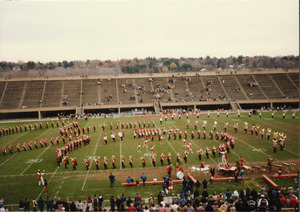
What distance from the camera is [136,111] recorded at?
4266cm

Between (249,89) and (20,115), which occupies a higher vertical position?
(249,89)

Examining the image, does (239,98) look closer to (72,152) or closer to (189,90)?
(189,90)

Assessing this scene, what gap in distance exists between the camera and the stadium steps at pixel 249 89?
47.8 meters

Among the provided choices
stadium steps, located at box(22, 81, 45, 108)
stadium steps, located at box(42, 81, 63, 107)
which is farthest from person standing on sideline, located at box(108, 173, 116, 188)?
stadium steps, located at box(22, 81, 45, 108)

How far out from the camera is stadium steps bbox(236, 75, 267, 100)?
157 feet

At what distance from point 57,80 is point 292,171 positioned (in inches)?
1895

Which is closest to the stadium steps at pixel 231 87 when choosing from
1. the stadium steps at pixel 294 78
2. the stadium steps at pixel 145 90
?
the stadium steps at pixel 294 78

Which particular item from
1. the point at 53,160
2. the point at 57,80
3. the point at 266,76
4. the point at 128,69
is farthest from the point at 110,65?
the point at 53,160

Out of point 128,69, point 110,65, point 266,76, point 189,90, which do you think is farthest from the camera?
point 110,65

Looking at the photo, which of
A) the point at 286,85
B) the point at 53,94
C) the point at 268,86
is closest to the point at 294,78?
the point at 286,85

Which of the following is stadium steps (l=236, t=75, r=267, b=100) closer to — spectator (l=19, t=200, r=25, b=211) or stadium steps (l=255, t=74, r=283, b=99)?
stadium steps (l=255, t=74, r=283, b=99)

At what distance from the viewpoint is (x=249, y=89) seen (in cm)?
5012

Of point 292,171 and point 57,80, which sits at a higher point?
point 57,80

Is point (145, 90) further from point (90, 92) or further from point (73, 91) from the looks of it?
point (73, 91)
